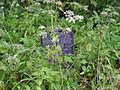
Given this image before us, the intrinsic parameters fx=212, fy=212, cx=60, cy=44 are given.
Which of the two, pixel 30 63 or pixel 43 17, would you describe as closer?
pixel 30 63

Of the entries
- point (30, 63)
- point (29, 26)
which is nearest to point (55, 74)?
point (30, 63)

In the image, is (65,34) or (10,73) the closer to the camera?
(10,73)

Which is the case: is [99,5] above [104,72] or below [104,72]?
below

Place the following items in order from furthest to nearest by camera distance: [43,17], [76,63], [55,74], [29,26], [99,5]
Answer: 1. [99,5]
2. [43,17]
3. [29,26]
4. [76,63]
5. [55,74]

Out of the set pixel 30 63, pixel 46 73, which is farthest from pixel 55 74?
pixel 30 63

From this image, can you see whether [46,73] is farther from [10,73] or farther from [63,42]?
[63,42]

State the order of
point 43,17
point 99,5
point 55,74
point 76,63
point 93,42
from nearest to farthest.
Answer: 1. point 55,74
2. point 76,63
3. point 93,42
4. point 43,17
5. point 99,5

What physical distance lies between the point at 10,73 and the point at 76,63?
58 cm

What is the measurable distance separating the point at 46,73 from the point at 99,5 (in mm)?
4156

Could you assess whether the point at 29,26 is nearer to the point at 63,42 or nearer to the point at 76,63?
the point at 63,42

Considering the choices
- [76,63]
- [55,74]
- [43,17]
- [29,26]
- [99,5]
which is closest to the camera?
[55,74]

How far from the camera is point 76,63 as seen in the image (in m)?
1.82

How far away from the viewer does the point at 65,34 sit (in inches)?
77.5

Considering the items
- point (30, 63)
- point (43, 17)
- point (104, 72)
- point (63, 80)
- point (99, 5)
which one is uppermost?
point (30, 63)
